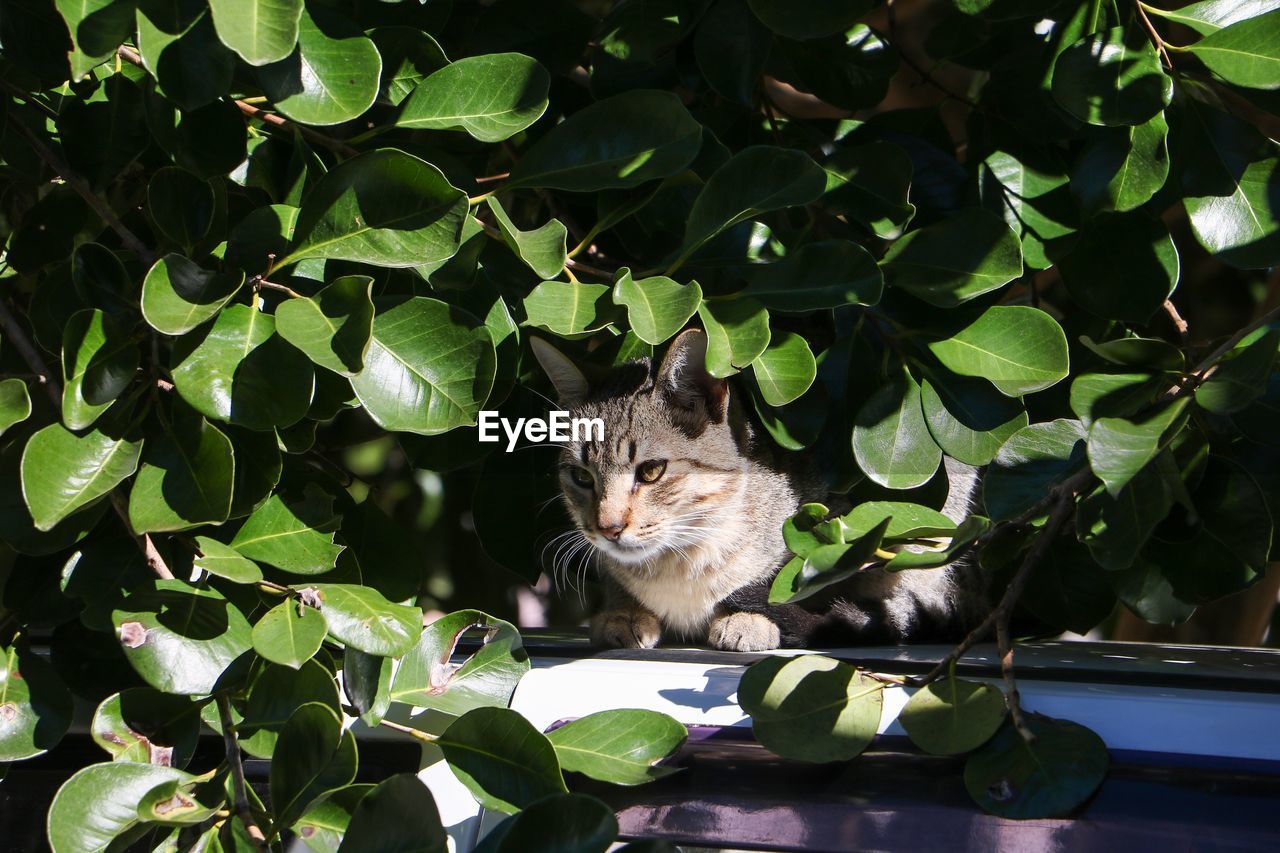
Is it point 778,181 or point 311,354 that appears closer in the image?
point 311,354

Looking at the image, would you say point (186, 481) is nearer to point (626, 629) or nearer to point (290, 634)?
point (290, 634)

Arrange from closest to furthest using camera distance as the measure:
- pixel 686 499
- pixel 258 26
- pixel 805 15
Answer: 1. pixel 258 26
2. pixel 805 15
3. pixel 686 499

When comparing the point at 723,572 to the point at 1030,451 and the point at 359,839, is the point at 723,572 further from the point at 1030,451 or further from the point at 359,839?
the point at 359,839

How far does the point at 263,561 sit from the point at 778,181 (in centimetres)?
73

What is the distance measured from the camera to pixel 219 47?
42.2 inches

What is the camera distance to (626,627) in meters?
1.99

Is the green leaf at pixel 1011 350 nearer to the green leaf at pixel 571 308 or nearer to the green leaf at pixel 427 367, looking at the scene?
the green leaf at pixel 571 308

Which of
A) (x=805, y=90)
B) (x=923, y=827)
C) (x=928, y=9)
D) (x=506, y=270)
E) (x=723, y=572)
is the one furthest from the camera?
(x=928, y=9)

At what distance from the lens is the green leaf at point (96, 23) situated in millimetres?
1004

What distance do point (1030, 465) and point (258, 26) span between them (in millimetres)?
942

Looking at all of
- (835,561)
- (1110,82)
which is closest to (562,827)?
(835,561)

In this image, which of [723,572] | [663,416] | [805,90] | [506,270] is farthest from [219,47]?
[723,572]

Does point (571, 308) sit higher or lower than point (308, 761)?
higher

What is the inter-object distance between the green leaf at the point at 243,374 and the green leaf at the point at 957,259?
0.76m
